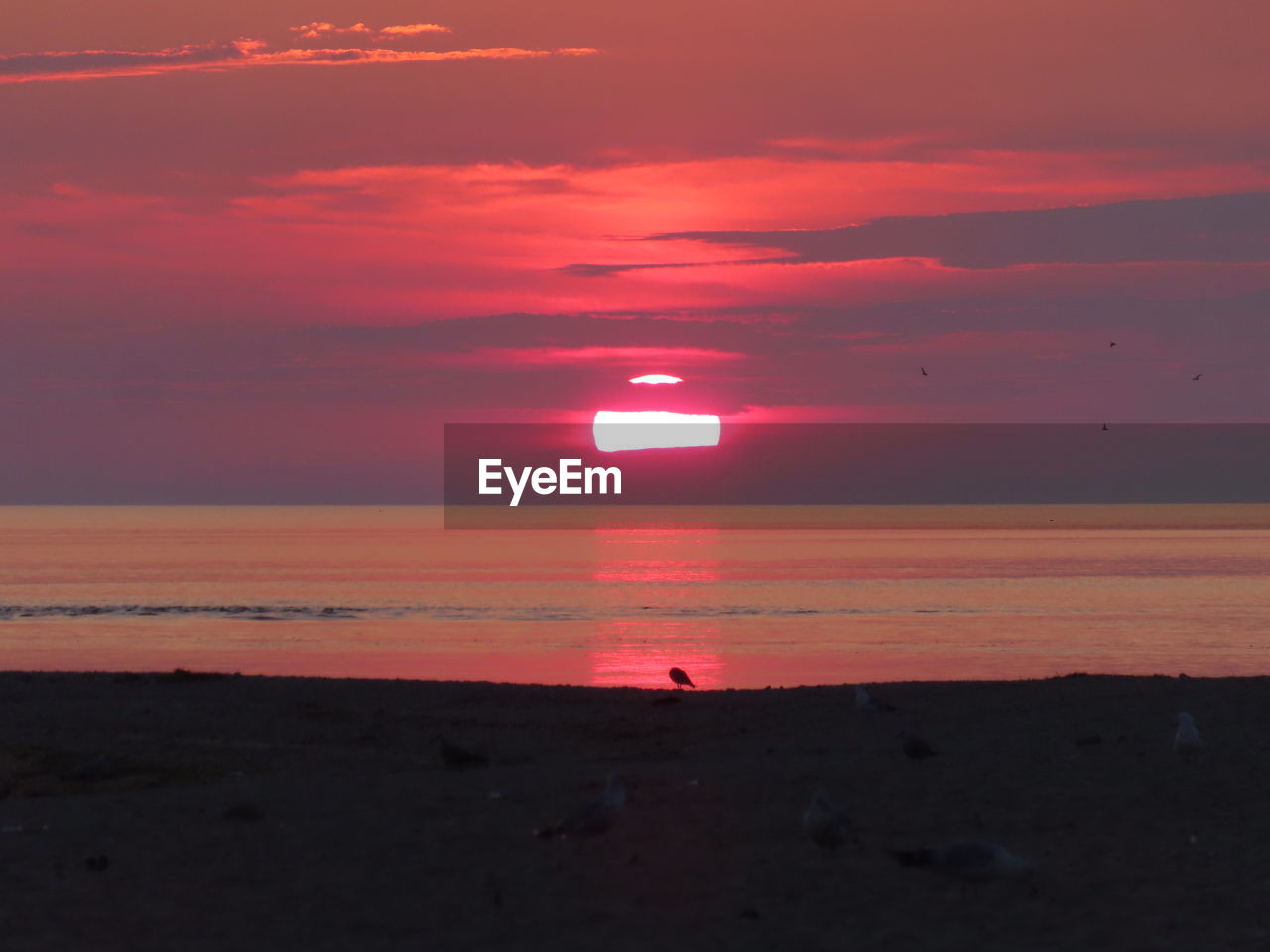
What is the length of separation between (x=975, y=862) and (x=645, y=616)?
45.3 m

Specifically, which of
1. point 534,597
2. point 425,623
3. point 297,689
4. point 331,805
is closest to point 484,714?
point 297,689

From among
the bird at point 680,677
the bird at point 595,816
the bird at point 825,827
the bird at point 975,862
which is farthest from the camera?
the bird at point 680,677

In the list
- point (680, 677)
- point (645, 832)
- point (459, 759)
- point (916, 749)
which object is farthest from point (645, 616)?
point (645, 832)

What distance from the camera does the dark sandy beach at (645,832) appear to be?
10219 millimetres

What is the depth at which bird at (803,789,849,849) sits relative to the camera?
38.5ft

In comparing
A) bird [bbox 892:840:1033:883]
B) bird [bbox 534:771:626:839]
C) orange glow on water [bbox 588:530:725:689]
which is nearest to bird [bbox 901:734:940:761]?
bird [bbox 534:771:626:839]

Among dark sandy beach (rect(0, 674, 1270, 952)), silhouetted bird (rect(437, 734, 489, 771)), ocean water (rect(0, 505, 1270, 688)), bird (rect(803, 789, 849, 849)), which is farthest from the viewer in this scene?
ocean water (rect(0, 505, 1270, 688))

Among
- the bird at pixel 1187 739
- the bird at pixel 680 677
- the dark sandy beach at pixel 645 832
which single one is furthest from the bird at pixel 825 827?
the bird at pixel 680 677

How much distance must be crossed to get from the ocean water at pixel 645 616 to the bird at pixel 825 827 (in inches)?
825

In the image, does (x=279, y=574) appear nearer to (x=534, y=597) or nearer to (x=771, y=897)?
(x=534, y=597)

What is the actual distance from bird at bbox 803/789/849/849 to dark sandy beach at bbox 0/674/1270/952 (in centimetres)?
17

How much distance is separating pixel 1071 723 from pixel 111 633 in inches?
1472

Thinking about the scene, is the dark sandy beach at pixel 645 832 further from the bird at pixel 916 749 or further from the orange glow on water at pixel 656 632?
the orange glow on water at pixel 656 632

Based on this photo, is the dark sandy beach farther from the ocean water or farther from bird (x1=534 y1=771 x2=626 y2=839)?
the ocean water
